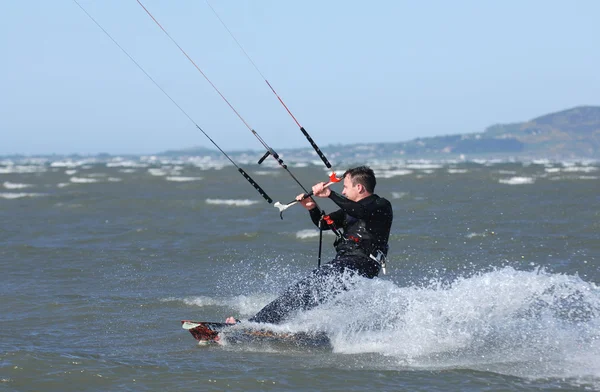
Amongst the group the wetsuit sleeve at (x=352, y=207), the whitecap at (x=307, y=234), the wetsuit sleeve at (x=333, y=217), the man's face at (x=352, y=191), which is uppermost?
the man's face at (x=352, y=191)

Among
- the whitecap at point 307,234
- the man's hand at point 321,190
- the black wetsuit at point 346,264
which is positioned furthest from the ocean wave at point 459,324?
the whitecap at point 307,234

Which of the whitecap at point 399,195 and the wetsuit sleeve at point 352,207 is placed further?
the whitecap at point 399,195

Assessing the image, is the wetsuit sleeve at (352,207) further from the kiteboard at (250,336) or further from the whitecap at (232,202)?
the whitecap at (232,202)

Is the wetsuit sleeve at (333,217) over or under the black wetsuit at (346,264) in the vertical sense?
over

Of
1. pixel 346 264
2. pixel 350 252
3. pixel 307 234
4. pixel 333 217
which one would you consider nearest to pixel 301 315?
pixel 346 264

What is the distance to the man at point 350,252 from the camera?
8.49 meters

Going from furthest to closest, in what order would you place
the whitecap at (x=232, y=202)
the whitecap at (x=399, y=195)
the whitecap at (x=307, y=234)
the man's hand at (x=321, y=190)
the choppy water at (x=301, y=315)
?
1. the whitecap at (x=399, y=195)
2. the whitecap at (x=232, y=202)
3. the whitecap at (x=307, y=234)
4. the man's hand at (x=321, y=190)
5. the choppy water at (x=301, y=315)

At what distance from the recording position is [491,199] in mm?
28656

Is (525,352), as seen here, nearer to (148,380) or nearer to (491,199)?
(148,380)

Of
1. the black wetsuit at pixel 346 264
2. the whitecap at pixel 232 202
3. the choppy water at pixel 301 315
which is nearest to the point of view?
the choppy water at pixel 301 315

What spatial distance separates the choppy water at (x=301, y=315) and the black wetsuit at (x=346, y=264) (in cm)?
16

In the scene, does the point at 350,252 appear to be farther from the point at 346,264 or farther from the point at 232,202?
the point at 232,202

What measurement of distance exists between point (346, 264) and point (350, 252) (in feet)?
0.46

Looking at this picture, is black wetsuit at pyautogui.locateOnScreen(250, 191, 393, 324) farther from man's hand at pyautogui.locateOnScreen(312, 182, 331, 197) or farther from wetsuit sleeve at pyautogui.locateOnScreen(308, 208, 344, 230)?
man's hand at pyautogui.locateOnScreen(312, 182, 331, 197)
